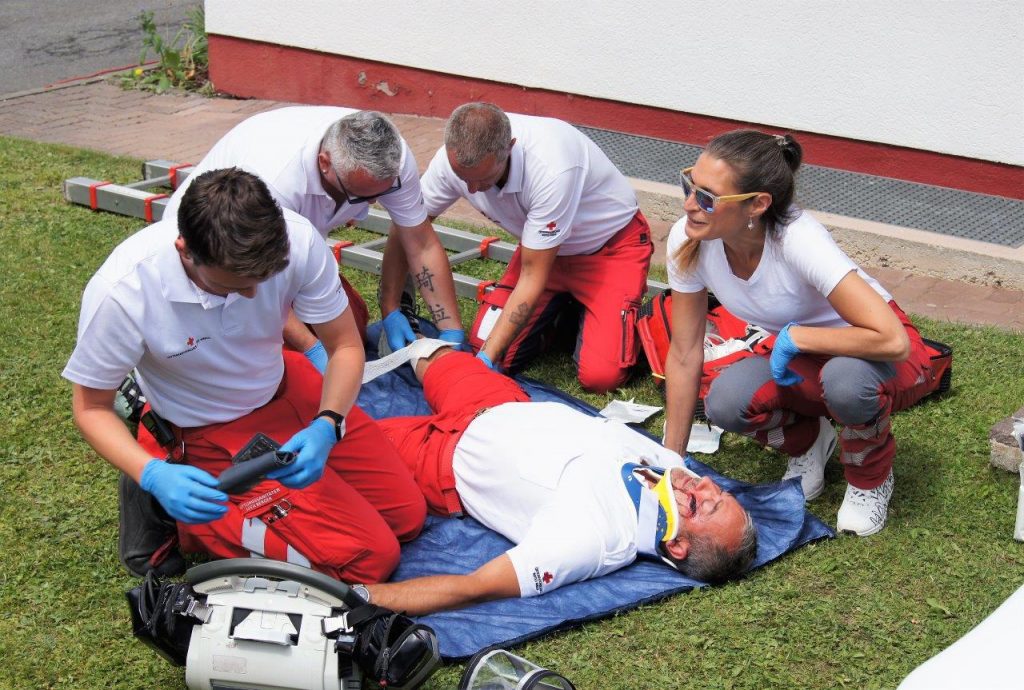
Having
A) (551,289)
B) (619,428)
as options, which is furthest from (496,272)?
(619,428)

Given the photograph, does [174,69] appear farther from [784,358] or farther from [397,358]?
[784,358]

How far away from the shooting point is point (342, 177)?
4512mm

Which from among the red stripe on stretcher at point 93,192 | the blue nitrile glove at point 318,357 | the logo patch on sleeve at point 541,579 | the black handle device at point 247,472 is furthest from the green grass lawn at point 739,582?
the red stripe on stretcher at point 93,192

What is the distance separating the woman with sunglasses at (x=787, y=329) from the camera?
3.93 meters

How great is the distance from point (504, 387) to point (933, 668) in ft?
8.91

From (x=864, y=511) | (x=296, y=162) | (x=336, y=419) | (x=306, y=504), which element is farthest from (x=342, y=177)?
(x=864, y=511)

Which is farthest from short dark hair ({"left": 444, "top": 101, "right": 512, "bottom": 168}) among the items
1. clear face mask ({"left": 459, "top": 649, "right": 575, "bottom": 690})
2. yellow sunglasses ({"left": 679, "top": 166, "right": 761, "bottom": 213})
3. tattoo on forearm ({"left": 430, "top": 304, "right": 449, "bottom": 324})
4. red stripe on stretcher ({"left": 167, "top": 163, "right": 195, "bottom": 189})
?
red stripe on stretcher ({"left": 167, "top": 163, "right": 195, "bottom": 189})

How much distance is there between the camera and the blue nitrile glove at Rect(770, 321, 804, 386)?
4031mm

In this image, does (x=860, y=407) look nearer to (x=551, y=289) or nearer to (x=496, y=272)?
(x=551, y=289)

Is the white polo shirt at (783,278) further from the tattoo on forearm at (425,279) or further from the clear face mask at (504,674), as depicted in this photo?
the clear face mask at (504,674)

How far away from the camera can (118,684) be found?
346cm

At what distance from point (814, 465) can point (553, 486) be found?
115cm

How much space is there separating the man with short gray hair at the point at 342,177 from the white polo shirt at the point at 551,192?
0.32 meters

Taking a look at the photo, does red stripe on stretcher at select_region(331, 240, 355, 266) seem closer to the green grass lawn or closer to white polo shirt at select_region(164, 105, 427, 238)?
white polo shirt at select_region(164, 105, 427, 238)
